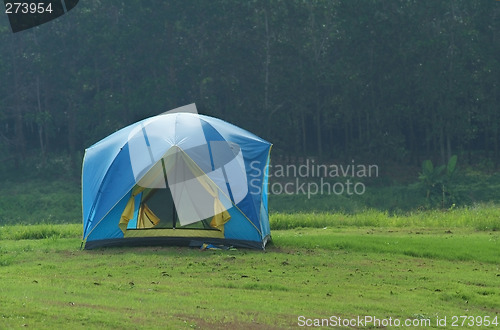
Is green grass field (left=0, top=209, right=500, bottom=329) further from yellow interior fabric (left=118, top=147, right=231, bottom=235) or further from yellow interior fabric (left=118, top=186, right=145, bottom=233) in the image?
yellow interior fabric (left=118, top=147, right=231, bottom=235)

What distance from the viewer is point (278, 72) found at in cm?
4303

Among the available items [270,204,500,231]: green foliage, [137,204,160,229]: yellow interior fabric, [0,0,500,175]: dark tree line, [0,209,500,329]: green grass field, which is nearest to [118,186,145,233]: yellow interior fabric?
[0,209,500,329]: green grass field

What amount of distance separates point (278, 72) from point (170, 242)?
28004mm

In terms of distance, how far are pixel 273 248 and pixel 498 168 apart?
28788mm

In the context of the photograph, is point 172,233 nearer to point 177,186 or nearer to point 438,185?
point 177,186

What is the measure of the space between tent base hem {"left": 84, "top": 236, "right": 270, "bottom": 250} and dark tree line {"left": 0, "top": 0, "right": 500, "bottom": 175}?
87.1ft

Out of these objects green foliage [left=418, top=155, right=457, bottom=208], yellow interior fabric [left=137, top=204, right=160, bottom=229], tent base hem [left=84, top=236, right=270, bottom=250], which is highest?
yellow interior fabric [left=137, top=204, right=160, bottom=229]

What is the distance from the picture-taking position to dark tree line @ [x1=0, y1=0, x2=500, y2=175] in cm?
4184

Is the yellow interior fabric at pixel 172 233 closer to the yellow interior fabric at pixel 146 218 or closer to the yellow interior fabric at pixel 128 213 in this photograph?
the yellow interior fabric at pixel 128 213

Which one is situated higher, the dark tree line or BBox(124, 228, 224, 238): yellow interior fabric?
the dark tree line

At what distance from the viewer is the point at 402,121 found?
44.5 metres

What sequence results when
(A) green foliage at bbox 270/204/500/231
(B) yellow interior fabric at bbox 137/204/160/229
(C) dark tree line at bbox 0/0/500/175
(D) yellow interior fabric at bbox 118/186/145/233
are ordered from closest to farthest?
(D) yellow interior fabric at bbox 118/186/145/233, (B) yellow interior fabric at bbox 137/204/160/229, (A) green foliage at bbox 270/204/500/231, (C) dark tree line at bbox 0/0/500/175

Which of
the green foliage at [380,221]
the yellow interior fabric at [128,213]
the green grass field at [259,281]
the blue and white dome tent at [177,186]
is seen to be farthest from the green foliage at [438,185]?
the yellow interior fabric at [128,213]

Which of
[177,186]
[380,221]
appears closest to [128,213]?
[177,186]
